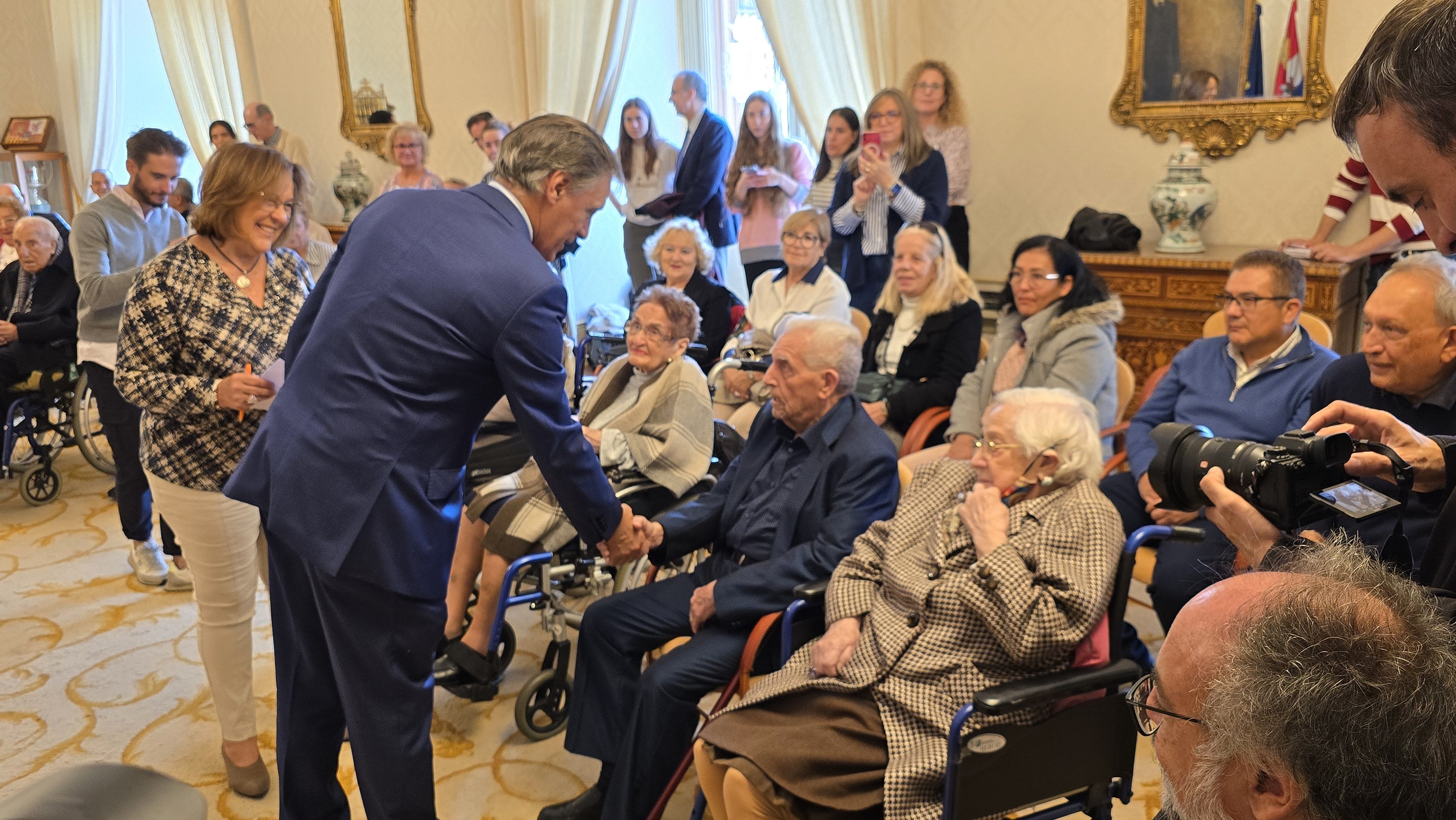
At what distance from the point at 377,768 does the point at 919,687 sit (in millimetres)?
1026

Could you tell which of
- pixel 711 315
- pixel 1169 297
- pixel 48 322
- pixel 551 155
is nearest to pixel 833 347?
pixel 551 155

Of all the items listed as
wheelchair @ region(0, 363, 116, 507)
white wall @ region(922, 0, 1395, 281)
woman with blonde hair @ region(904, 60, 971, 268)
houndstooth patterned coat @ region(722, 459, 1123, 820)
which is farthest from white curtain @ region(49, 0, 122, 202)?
houndstooth patterned coat @ region(722, 459, 1123, 820)

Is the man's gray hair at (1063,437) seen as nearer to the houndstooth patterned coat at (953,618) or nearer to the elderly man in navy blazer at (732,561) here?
the houndstooth patterned coat at (953,618)

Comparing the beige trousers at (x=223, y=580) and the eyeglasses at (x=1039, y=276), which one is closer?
the beige trousers at (x=223, y=580)

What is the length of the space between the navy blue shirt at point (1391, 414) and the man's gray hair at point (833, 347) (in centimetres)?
104

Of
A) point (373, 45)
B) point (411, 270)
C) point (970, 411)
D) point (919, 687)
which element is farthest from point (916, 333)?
point (373, 45)

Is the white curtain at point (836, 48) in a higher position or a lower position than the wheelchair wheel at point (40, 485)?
higher

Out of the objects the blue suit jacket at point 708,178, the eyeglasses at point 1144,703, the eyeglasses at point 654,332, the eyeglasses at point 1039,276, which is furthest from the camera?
the blue suit jacket at point 708,178

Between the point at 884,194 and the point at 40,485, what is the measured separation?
411cm

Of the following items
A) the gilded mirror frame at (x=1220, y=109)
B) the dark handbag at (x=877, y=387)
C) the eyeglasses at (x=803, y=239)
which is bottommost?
the dark handbag at (x=877, y=387)

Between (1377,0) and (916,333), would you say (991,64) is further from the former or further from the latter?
(916,333)

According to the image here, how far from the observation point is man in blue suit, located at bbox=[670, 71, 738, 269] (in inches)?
217

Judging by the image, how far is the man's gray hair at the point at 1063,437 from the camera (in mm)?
2186

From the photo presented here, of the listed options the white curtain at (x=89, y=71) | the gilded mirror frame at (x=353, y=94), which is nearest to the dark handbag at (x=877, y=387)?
the gilded mirror frame at (x=353, y=94)
